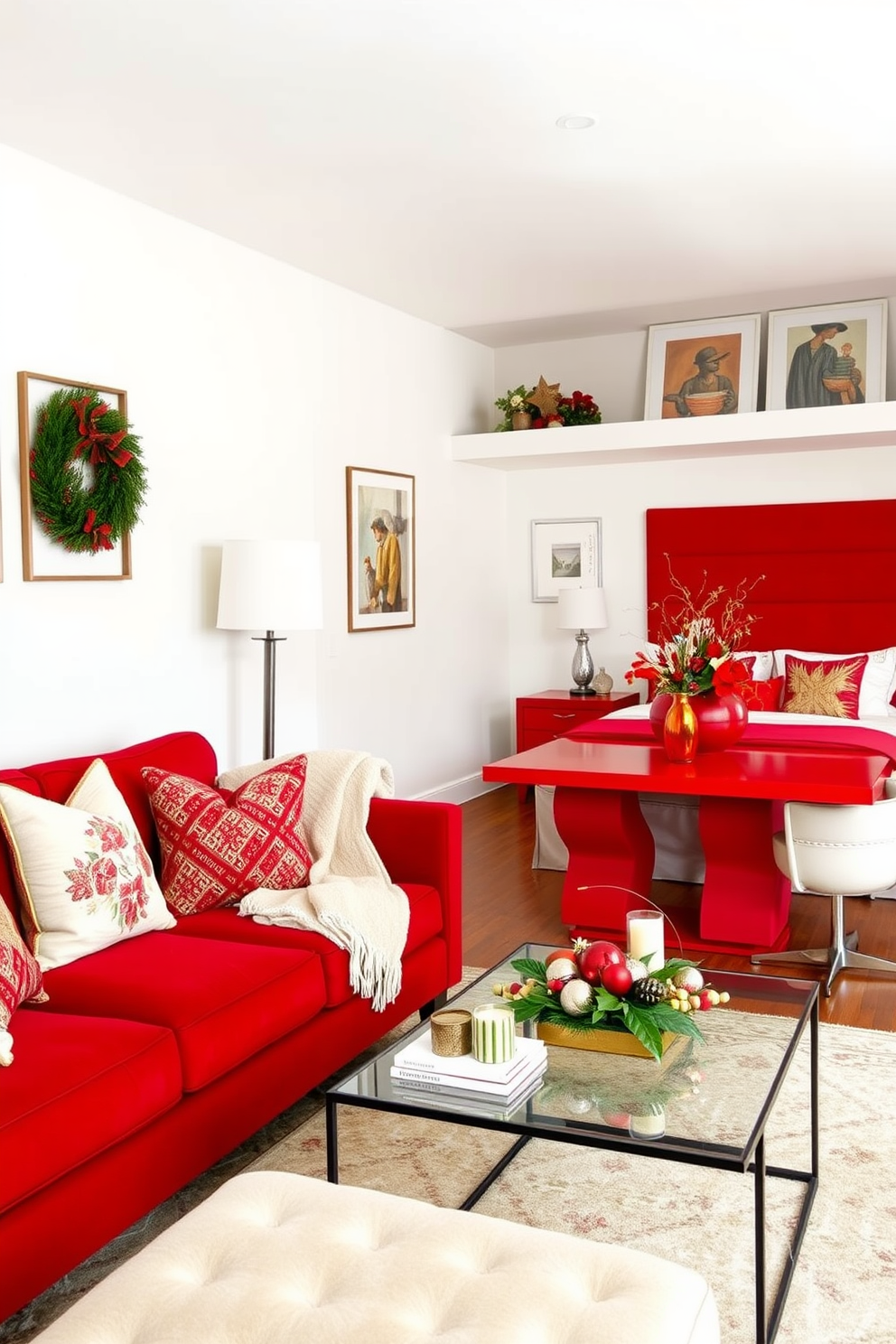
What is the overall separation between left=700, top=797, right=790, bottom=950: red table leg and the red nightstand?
2571 millimetres

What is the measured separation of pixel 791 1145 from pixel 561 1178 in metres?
0.57

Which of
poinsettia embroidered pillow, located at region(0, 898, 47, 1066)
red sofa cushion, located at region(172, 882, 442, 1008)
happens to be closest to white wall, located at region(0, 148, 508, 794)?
red sofa cushion, located at region(172, 882, 442, 1008)

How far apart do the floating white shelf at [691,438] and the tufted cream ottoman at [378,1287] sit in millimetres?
5220

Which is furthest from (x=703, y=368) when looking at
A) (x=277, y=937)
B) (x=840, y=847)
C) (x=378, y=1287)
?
(x=378, y=1287)

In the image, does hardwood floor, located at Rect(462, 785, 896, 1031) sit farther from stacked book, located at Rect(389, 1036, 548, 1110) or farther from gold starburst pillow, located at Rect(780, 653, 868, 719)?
stacked book, located at Rect(389, 1036, 548, 1110)

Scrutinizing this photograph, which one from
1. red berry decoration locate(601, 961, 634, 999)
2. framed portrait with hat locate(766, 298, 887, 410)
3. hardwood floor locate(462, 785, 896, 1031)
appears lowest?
hardwood floor locate(462, 785, 896, 1031)

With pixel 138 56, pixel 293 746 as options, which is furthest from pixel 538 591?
pixel 138 56

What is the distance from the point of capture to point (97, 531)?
13.0ft

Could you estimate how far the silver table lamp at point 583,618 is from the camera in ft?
23.2

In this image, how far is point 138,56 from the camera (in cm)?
314

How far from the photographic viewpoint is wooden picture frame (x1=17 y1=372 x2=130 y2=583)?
3.74m

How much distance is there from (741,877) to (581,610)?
9.73 feet

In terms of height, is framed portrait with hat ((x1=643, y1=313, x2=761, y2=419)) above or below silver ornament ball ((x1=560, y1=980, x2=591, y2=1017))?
above

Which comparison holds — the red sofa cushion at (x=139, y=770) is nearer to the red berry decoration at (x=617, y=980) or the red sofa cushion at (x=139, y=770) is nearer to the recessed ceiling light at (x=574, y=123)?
the red berry decoration at (x=617, y=980)
